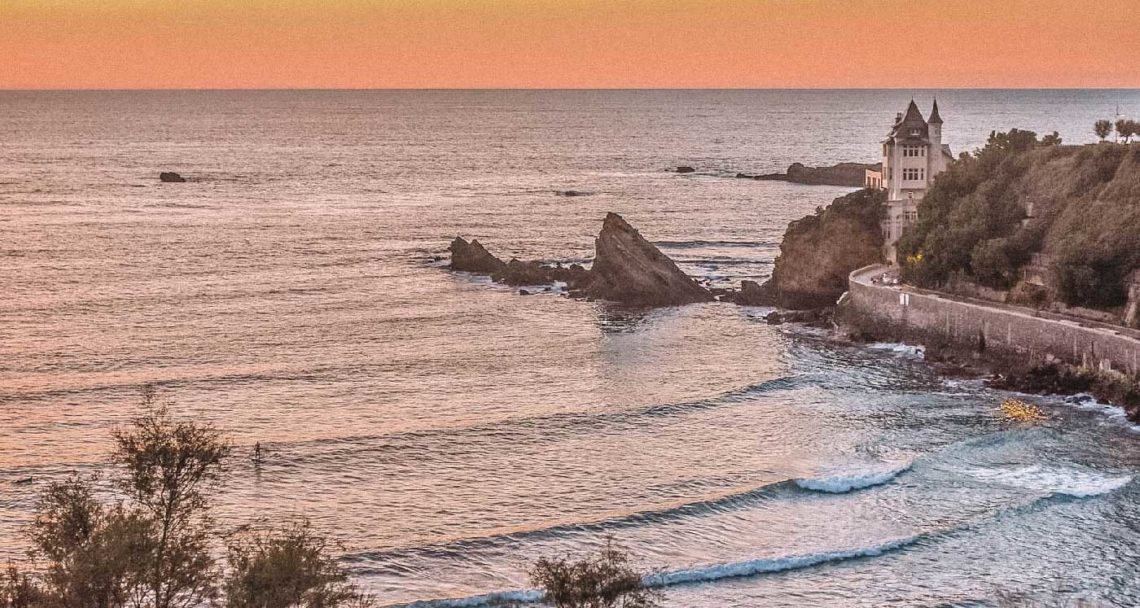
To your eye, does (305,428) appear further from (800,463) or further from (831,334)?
(831,334)

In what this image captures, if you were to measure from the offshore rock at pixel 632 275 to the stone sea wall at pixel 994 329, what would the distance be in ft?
35.3

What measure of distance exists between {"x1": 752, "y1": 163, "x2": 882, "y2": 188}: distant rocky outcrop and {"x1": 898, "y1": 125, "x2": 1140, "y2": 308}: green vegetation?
265 ft

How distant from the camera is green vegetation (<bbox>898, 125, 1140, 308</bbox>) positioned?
60.0 meters

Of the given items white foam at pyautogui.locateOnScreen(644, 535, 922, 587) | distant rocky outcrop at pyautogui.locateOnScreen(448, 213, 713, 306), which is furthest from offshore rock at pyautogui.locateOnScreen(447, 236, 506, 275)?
white foam at pyautogui.locateOnScreen(644, 535, 922, 587)

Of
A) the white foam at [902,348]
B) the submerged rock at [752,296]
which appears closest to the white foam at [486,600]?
the white foam at [902,348]

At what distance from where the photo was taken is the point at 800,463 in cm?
4628

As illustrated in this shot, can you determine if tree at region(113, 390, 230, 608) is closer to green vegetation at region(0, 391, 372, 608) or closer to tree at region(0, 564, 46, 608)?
green vegetation at region(0, 391, 372, 608)

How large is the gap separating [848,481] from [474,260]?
47.5m

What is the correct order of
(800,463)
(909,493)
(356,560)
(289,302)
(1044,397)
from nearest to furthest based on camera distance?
(356,560) → (909,493) → (800,463) → (1044,397) → (289,302)

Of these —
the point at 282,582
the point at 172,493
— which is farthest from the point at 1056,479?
the point at 172,493

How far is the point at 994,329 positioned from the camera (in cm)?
6028

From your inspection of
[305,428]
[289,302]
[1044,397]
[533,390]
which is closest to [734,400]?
[533,390]

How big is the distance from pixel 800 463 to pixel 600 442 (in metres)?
7.40

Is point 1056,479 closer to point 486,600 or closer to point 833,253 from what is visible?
point 486,600
